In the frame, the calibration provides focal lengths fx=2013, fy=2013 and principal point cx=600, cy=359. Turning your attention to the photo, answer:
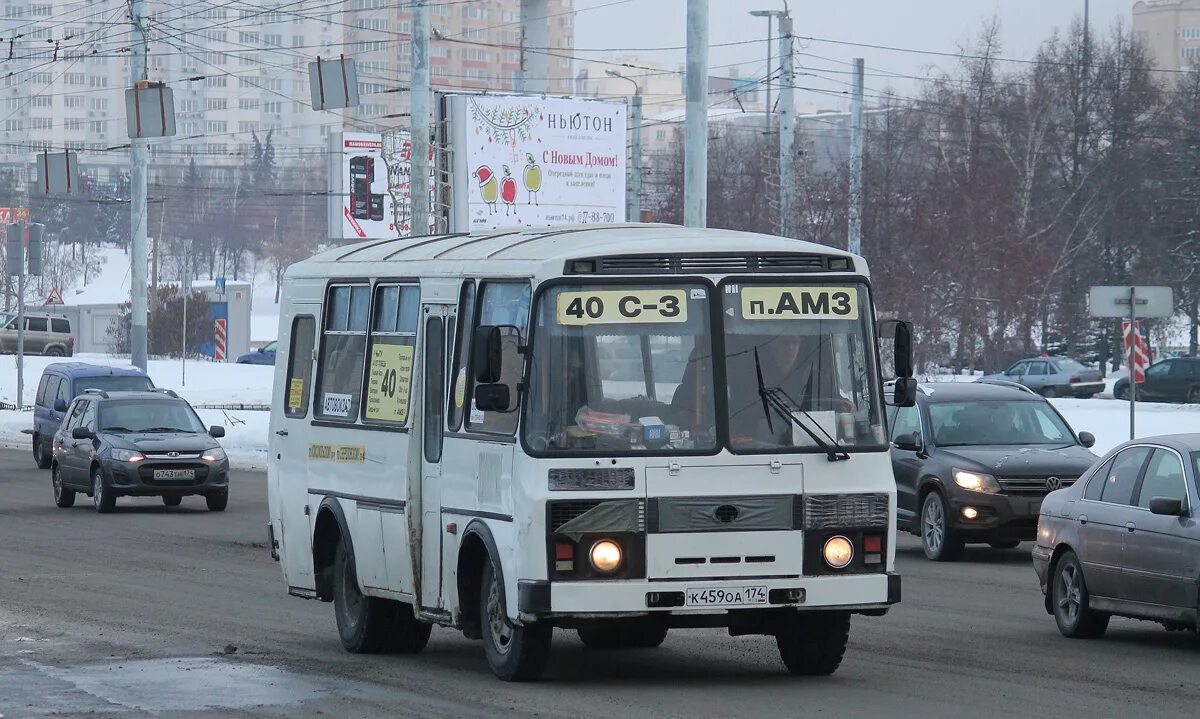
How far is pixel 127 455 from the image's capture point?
25688mm

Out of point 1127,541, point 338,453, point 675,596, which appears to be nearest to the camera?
point 675,596

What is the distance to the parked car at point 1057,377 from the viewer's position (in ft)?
201

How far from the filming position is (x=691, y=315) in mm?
10555

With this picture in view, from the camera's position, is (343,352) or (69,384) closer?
(343,352)

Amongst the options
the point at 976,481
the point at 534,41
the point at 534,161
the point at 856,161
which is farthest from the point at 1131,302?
the point at 534,41

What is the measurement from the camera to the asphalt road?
9914 millimetres

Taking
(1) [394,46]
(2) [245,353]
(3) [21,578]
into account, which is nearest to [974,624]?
(3) [21,578]

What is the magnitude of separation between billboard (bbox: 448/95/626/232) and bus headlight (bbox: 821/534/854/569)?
4164 centimetres

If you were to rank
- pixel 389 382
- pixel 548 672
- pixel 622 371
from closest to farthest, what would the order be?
pixel 622 371 → pixel 548 672 → pixel 389 382

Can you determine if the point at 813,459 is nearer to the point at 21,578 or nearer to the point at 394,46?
the point at 21,578

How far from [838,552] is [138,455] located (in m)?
16.8

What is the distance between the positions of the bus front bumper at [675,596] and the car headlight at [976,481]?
9.13 m

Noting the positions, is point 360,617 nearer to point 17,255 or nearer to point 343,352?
point 343,352

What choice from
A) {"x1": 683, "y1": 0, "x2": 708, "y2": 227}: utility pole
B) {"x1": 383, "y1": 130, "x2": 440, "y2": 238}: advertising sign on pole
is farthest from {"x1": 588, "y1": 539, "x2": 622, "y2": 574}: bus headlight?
{"x1": 383, "y1": 130, "x2": 440, "y2": 238}: advertising sign on pole
